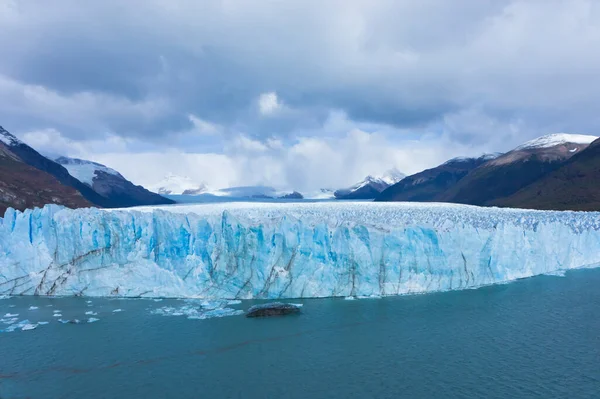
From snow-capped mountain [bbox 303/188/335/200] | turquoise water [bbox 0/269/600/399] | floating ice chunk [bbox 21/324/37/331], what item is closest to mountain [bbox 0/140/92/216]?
floating ice chunk [bbox 21/324/37/331]

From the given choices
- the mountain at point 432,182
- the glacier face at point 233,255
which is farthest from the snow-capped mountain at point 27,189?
the mountain at point 432,182

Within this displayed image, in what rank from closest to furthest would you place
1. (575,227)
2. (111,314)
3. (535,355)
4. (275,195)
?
1. (535,355)
2. (111,314)
3. (575,227)
4. (275,195)

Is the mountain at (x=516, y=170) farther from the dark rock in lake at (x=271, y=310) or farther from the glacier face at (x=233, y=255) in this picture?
the dark rock in lake at (x=271, y=310)

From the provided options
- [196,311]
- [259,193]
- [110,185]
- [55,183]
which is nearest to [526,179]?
[259,193]

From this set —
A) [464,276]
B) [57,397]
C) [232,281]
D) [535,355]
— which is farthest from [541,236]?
[57,397]

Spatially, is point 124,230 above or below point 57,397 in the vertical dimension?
above

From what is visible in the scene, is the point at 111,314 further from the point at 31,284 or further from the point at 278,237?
the point at 278,237

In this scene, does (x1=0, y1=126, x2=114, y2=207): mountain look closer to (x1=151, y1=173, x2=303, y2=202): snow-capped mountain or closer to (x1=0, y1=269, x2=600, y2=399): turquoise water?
(x1=151, y1=173, x2=303, y2=202): snow-capped mountain

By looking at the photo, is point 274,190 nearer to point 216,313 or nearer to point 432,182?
point 432,182
